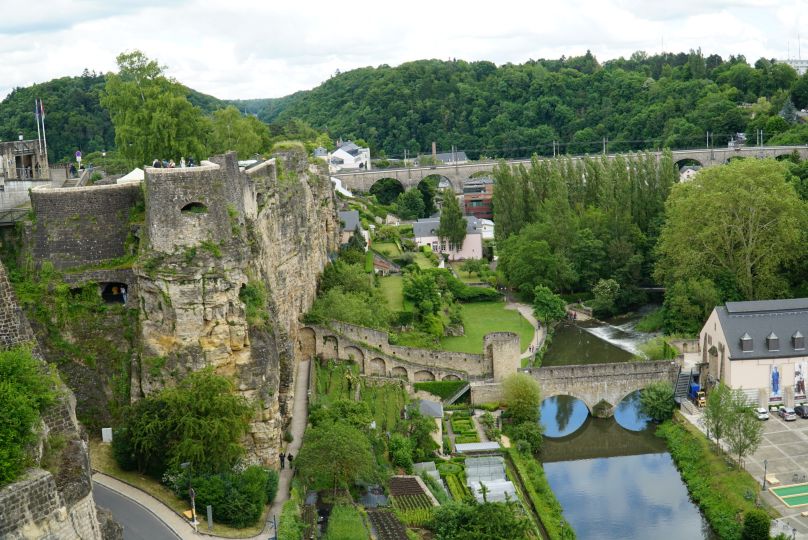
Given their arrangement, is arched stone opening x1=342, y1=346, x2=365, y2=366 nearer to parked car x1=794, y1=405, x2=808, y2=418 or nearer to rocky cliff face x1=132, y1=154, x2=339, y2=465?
rocky cliff face x1=132, y1=154, x2=339, y2=465

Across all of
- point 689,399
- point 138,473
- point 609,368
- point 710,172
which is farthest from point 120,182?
point 710,172

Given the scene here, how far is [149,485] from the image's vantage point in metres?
31.1

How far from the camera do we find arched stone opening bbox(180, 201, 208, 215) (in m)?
32.5

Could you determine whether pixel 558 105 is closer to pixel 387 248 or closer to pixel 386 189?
pixel 386 189

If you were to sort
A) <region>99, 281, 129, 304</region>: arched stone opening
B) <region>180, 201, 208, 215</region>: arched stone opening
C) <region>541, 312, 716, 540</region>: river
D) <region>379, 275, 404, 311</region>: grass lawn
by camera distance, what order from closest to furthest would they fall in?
<region>180, 201, 208, 215</region>: arched stone opening, <region>99, 281, 129, 304</region>: arched stone opening, <region>541, 312, 716, 540</region>: river, <region>379, 275, 404, 311</region>: grass lawn

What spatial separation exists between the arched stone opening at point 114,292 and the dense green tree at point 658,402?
25.6 meters

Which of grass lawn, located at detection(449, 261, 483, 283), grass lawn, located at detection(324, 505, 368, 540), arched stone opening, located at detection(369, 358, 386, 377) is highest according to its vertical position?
grass lawn, located at detection(449, 261, 483, 283)

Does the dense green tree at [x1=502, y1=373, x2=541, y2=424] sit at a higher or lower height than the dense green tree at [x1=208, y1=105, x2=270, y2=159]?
lower

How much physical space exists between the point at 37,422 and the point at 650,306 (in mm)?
52906

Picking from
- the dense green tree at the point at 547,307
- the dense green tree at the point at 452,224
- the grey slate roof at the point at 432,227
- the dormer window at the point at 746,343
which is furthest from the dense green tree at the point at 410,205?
the dormer window at the point at 746,343

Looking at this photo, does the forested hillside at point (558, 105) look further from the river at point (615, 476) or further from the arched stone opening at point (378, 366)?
the arched stone opening at point (378, 366)

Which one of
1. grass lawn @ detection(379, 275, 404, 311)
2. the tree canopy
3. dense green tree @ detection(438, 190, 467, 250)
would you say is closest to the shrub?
grass lawn @ detection(379, 275, 404, 311)

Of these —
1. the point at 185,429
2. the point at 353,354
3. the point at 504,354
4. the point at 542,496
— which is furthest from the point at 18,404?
the point at 504,354

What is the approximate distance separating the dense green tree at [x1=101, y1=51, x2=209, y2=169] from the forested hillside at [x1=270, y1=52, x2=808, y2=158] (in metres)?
76.7
